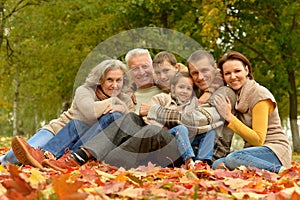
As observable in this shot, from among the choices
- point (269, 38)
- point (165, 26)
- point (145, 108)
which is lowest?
point (145, 108)

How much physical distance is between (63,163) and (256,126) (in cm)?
171

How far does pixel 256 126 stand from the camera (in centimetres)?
464

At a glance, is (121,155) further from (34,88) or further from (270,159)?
(34,88)

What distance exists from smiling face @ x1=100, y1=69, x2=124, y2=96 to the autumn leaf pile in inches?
47.8

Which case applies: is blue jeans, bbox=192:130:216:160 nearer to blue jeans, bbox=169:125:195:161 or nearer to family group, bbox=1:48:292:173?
family group, bbox=1:48:292:173

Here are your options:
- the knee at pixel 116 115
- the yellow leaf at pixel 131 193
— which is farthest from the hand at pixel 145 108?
the yellow leaf at pixel 131 193

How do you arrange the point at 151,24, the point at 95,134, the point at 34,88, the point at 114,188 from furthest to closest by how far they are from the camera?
1. the point at 34,88
2. the point at 151,24
3. the point at 95,134
4. the point at 114,188

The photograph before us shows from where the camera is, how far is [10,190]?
7.45 ft

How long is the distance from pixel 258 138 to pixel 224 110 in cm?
39

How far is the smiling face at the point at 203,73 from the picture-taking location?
4941mm

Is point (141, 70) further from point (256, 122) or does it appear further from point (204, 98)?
point (256, 122)

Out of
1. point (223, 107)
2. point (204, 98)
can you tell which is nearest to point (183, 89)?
point (204, 98)

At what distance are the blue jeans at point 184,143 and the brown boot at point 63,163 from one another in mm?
888

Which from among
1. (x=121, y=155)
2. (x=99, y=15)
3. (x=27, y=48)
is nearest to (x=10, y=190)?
(x=121, y=155)
